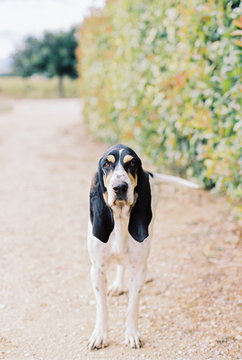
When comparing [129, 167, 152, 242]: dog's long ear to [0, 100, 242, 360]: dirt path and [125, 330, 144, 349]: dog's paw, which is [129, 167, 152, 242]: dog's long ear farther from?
A: [0, 100, 242, 360]: dirt path

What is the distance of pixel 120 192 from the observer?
2.63 m

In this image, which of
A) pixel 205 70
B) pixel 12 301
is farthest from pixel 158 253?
pixel 205 70

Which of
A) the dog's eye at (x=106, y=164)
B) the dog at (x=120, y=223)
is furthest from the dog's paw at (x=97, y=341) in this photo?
the dog's eye at (x=106, y=164)

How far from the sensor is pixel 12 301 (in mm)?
3631

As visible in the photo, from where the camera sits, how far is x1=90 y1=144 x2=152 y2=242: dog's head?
2.65 meters

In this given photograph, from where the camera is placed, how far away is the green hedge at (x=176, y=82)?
14.5 feet

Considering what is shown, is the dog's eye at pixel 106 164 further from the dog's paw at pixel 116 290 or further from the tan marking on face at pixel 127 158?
the dog's paw at pixel 116 290

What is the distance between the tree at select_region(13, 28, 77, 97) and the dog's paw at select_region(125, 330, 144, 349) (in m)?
36.6

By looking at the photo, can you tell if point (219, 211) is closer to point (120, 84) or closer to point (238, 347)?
point (238, 347)

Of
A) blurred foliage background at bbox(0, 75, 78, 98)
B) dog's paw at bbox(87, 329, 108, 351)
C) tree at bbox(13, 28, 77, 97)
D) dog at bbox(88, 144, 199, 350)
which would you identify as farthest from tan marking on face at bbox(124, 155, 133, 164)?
tree at bbox(13, 28, 77, 97)

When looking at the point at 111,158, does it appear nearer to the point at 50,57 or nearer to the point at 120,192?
the point at 120,192

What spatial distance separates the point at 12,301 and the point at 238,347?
1883mm

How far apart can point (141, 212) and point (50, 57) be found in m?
38.0

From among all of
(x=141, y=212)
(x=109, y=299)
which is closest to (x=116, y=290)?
(x=109, y=299)
